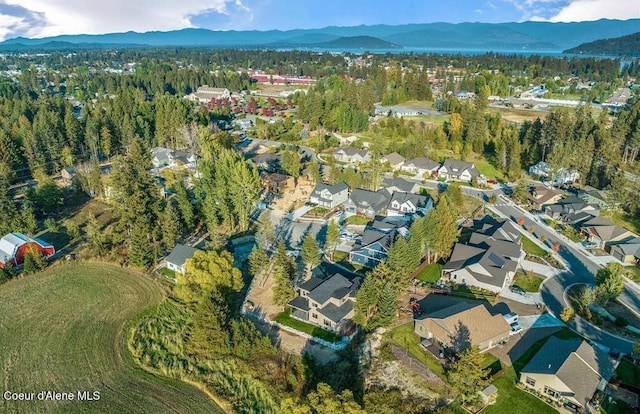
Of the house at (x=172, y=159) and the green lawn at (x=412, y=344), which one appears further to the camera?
the house at (x=172, y=159)

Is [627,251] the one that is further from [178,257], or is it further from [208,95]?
[208,95]

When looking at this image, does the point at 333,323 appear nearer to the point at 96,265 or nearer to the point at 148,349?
the point at 148,349

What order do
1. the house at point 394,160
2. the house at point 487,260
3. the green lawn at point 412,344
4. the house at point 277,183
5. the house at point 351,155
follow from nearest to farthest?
the green lawn at point 412,344 → the house at point 487,260 → the house at point 277,183 → the house at point 394,160 → the house at point 351,155

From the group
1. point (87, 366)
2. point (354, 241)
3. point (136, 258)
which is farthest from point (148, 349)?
point (354, 241)

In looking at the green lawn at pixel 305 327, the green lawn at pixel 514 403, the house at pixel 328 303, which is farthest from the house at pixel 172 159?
the green lawn at pixel 514 403

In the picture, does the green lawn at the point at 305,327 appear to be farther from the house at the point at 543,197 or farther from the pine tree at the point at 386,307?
the house at the point at 543,197
